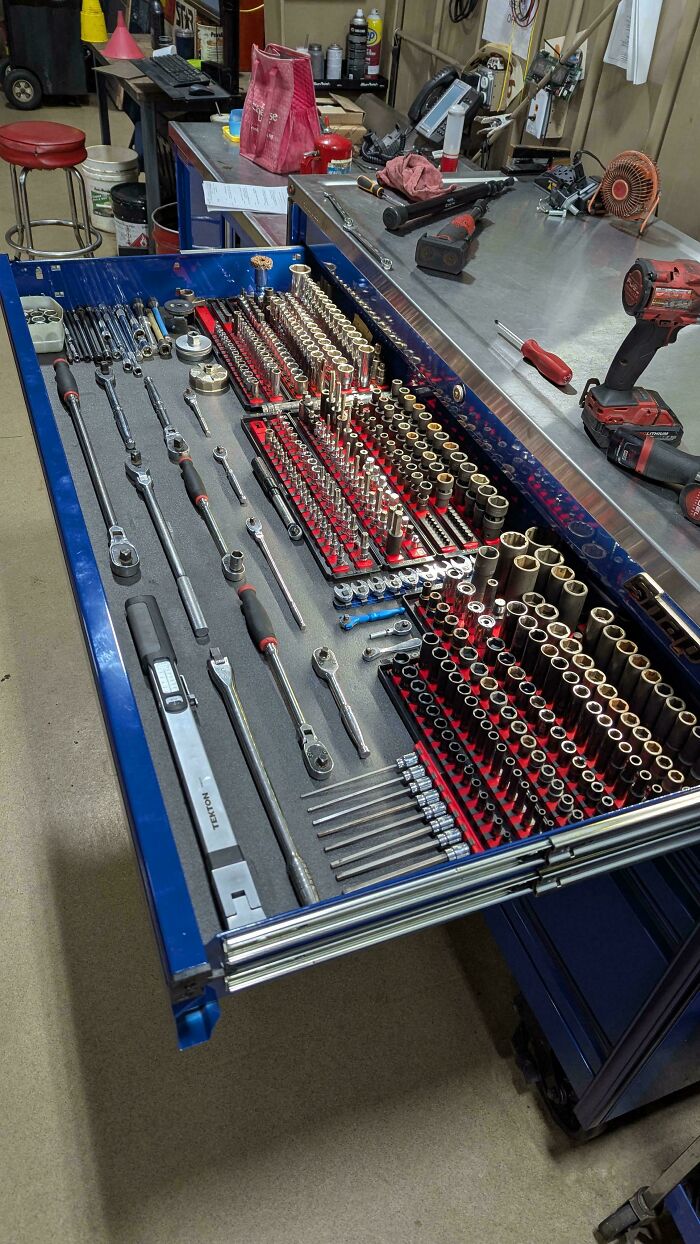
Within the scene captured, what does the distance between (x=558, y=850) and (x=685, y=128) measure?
2.01 meters

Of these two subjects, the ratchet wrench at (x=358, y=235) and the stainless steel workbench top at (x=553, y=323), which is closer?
the stainless steel workbench top at (x=553, y=323)

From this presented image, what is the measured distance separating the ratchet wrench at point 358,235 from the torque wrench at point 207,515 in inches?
23.7

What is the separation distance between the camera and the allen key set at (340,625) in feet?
3.60

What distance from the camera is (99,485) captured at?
5.06ft

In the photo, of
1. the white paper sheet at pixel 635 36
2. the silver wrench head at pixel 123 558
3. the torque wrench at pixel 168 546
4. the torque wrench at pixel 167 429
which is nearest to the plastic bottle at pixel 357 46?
the white paper sheet at pixel 635 36

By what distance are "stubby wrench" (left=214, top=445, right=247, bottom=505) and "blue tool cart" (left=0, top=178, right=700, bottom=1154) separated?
0.06ft

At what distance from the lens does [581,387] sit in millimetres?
1477

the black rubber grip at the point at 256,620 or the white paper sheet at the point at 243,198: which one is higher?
the white paper sheet at the point at 243,198

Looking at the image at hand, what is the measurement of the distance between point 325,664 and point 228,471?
1.75 ft

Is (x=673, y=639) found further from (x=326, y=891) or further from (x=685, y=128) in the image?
(x=685, y=128)

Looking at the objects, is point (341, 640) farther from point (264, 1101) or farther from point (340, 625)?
point (264, 1101)

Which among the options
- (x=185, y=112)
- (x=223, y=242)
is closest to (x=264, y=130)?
(x=223, y=242)

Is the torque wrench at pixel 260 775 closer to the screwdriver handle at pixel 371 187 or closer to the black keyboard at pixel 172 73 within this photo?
the screwdriver handle at pixel 371 187

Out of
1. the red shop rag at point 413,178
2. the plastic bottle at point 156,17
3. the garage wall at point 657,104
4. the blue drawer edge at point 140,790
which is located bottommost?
the blue drawer edge at point 140,790
